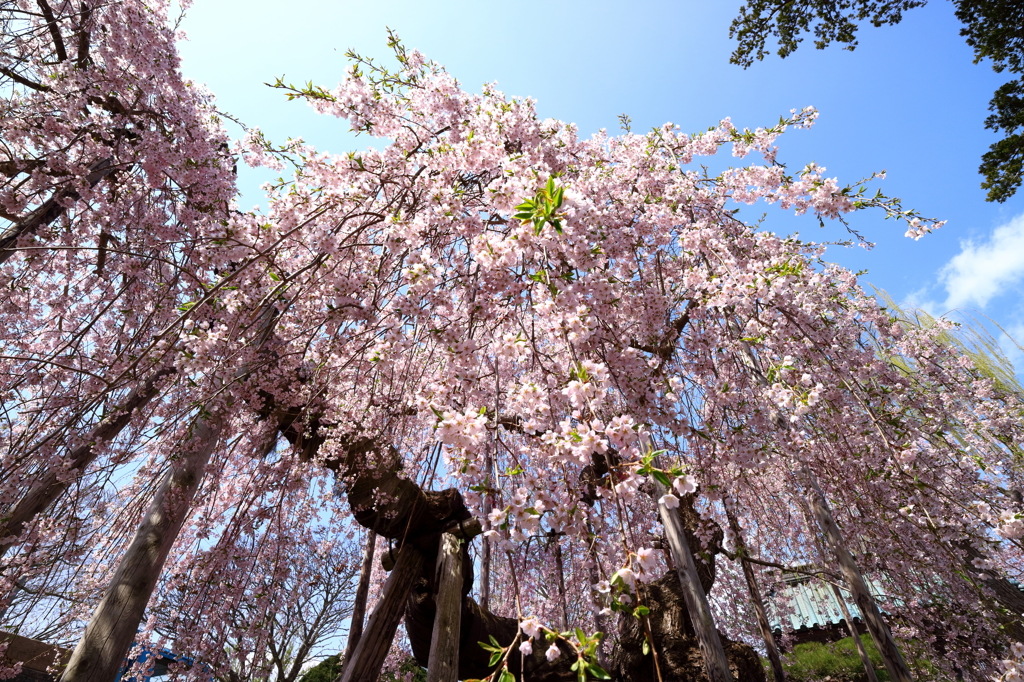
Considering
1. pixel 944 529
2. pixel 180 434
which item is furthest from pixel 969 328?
pixel 180 434

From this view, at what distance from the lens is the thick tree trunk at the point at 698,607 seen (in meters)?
3.85

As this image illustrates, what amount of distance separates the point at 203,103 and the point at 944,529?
8.03 metres

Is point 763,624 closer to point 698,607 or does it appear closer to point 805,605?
point 698,607

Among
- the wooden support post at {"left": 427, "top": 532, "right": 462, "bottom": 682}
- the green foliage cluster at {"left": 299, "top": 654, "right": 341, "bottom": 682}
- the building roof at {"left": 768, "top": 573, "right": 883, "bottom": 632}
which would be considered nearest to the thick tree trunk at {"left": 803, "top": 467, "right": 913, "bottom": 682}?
the wooden support post at {"left": 427, "top": 532, "right": 462, "bottom": 682}

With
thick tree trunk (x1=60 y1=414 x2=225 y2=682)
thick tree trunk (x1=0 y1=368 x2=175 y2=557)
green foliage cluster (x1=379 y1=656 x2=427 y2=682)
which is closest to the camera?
thick tree trunk (x1=60 y1=414 x2=225 y2=682)

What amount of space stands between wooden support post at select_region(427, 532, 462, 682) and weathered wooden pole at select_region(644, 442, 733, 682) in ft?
7.07

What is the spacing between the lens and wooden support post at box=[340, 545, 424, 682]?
4328mm

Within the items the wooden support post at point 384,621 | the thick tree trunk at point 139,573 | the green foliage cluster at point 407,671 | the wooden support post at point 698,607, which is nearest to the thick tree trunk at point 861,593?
the wooden support post at point 698,607

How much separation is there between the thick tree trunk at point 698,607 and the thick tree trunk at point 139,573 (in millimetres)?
3781

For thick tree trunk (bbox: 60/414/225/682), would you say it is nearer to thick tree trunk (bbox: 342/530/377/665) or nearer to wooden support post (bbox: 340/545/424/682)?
wooden support post (bbox: 340/545/424/682)

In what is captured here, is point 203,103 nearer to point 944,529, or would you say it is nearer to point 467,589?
point 467,589

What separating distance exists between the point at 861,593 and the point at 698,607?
1810mm

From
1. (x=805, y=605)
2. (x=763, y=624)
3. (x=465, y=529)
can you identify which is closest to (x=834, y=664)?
(x=805, y=605)

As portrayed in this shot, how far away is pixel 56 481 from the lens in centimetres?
332
